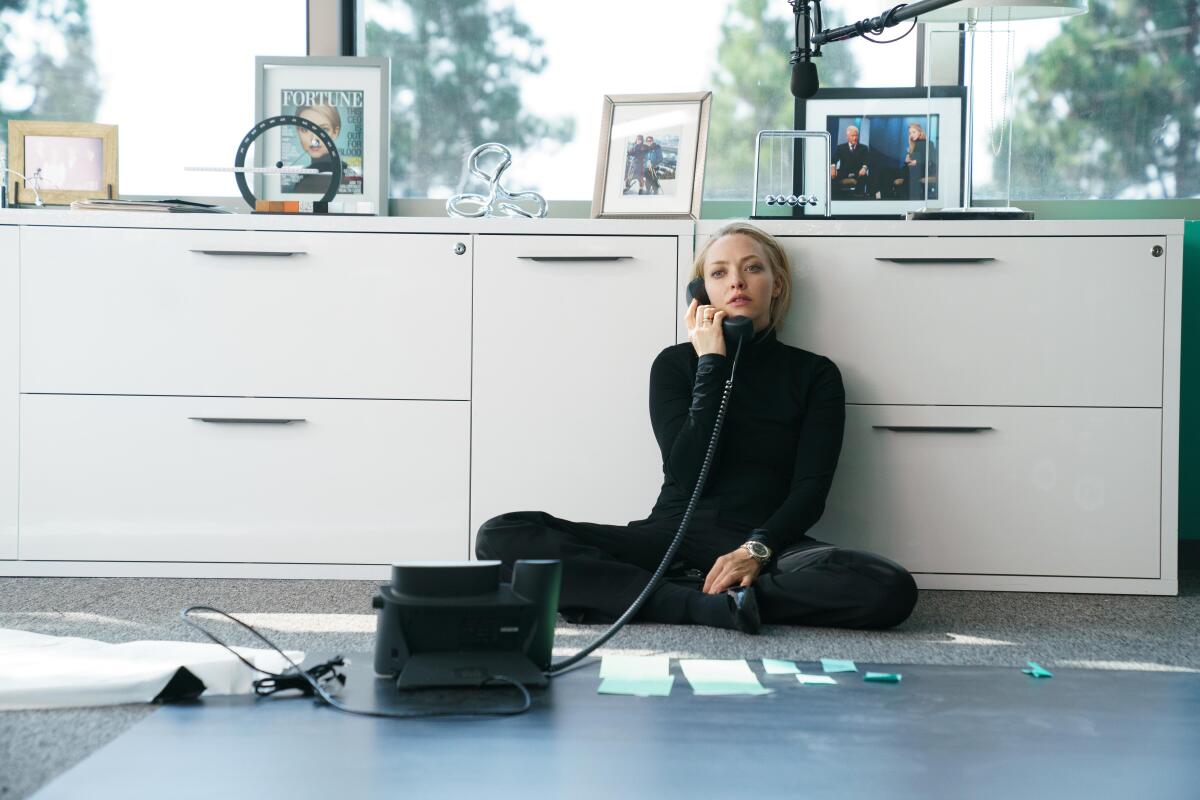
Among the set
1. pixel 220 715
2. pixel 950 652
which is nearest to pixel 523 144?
pixel 950 652

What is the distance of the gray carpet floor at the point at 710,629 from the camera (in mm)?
1808

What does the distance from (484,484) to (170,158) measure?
4.44 ft

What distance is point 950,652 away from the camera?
1.85 metres

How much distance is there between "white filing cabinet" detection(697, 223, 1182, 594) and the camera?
2.39 meters

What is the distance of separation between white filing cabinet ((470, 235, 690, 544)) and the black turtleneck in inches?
4.5

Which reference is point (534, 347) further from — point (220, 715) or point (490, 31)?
point (220, 715)

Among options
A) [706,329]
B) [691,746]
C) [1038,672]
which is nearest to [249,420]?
[706,329]

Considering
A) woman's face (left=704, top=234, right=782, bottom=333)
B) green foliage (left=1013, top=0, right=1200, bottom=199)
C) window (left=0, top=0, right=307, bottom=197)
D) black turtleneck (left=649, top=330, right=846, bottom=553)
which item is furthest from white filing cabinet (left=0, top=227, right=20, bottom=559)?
green foliage (left=1013, top=0, right=1200, bottom=199)

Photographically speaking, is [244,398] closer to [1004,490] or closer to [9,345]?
[9,345]

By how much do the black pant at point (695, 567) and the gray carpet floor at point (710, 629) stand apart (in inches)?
1.7

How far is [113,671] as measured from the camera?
1485mm

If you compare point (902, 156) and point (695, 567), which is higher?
point (902, 156)

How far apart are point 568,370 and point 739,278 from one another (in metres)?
0.43

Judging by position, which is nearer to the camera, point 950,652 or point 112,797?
point 112,797
